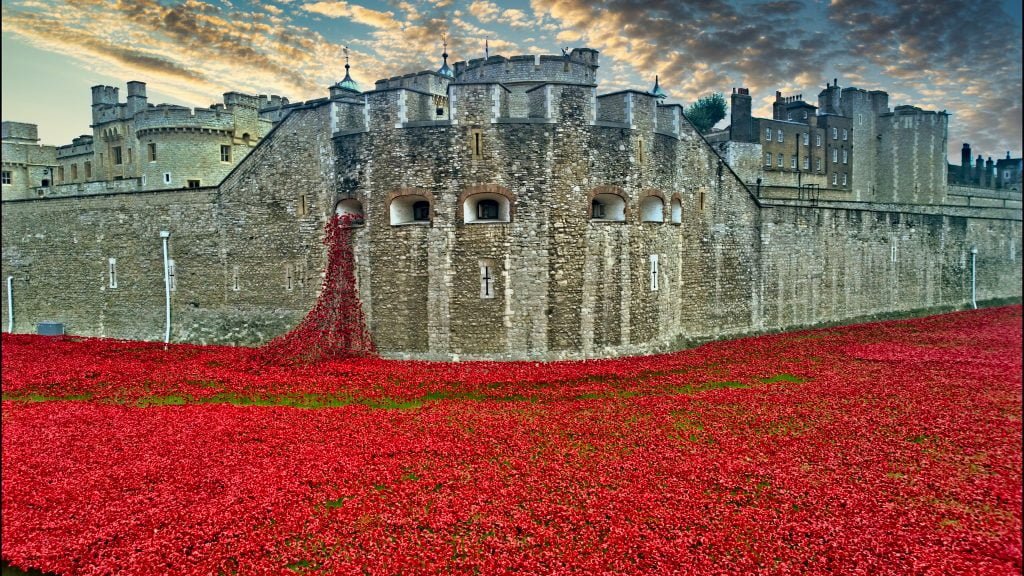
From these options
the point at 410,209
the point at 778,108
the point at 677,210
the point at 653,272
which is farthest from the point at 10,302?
the point at 778,108

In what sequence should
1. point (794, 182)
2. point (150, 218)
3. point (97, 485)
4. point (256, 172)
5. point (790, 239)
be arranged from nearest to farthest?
point (97, 485) < point (256, 172) < point (150, 218) < point (790, 239) < point (794, 182)

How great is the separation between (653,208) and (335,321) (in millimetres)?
12194

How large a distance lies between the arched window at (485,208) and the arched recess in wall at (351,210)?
401 cm

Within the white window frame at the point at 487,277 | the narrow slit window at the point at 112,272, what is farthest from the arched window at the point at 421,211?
the narrow slit window at the point at 112,272

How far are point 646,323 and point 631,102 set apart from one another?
7751 mm

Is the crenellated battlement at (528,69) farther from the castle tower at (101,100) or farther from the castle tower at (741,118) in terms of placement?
the castle tower at (101,100)

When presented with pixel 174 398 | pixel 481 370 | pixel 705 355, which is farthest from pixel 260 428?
pixel 705 355

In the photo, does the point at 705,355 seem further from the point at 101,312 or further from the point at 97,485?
the point at 101,312

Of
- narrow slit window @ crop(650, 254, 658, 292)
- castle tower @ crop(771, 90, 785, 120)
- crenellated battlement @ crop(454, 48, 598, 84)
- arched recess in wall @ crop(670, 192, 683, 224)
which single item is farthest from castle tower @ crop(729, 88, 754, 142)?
narrow slit window @ crop(650, 254, 658, 292)

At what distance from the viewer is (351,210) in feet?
72.5

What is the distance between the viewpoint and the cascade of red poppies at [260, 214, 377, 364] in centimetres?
2078

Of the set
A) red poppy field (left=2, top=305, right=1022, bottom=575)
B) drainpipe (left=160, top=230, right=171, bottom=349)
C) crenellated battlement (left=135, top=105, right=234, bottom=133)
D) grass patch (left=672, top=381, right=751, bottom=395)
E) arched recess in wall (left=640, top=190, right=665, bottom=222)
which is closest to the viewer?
red poppy field (left=2, top=305, right=1022, bottom=575)

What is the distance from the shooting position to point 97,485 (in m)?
9.76

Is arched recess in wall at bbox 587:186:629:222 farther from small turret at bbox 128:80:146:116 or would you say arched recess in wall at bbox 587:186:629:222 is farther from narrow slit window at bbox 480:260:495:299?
small turret at bbox 128:80:146:116
